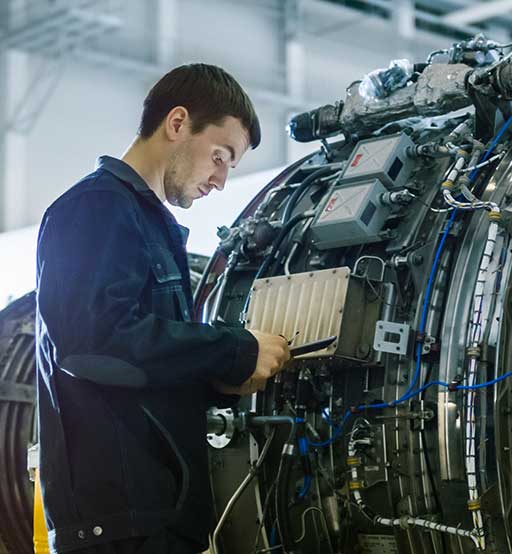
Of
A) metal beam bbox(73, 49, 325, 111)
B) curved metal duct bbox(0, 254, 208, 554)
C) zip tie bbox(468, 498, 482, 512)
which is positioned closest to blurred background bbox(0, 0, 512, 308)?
metal beam bbox(73, 49, 325, 111)

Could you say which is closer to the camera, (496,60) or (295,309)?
(295,309)

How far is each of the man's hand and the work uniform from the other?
35 millimetres

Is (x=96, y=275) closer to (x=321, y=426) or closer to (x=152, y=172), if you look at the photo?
(x=152, y=172)

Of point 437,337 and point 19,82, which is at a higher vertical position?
point 19,82

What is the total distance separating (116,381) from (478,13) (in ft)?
36.0

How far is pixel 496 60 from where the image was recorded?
3361mm

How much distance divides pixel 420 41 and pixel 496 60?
9.86 m

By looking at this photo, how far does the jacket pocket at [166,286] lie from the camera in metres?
2.34

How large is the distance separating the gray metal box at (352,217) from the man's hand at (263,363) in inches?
31.8

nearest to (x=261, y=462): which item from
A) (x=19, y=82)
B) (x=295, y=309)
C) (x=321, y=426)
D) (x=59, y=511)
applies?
(x=321, y=426)

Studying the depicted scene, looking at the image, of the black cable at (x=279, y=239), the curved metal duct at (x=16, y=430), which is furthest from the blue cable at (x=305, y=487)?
the curved metal duct at (x=16, y=430)

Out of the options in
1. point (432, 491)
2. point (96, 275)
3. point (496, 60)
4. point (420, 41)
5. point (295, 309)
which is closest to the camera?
point (96, 275)

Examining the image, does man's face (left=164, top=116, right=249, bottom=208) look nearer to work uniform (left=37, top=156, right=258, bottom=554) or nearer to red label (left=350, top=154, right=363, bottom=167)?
work uniform (left=37, top=156, right=258, bottom=554)

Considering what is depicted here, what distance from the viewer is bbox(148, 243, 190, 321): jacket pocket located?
234 centimetres
